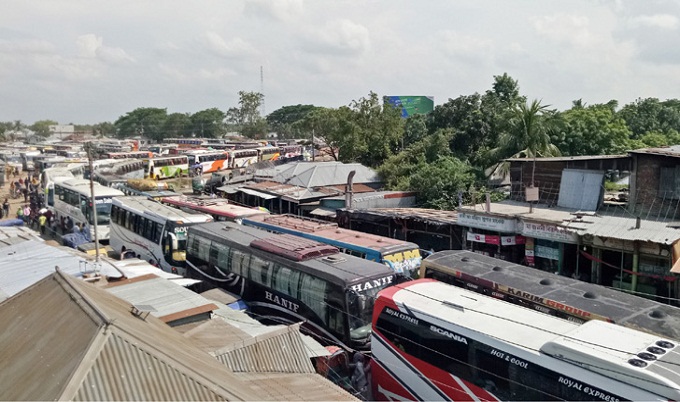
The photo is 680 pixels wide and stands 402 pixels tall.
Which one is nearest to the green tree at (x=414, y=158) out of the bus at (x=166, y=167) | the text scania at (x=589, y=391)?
the text scania at (x=589, y=391)

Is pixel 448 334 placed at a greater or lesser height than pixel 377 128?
lesser

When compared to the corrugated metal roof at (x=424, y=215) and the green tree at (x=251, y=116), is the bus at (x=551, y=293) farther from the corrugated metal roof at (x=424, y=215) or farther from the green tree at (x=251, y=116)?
the green tree at (x=251, y=116)

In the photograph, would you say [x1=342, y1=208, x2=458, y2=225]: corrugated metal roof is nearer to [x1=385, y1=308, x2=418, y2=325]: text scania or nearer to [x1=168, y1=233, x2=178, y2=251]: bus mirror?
[x1=168, y1=233, x2=178, y2=251]: bus mirror

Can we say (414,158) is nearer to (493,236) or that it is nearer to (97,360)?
(493,236)

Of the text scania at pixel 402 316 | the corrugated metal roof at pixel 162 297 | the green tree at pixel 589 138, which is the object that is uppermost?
the green tree at pixel 589 138

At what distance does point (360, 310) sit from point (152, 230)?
1093cm

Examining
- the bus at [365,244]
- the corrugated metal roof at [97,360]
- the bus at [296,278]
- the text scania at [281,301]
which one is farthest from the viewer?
the bus at [365,244]

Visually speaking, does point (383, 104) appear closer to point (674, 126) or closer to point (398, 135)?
point (398, 135)

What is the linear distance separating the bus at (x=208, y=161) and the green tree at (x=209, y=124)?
201 ft

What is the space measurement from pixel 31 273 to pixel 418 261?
32.2 ft

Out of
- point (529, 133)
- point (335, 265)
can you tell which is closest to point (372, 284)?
point (335, 265)

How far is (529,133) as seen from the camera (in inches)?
974

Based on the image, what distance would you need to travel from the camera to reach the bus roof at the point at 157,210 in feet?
60.2

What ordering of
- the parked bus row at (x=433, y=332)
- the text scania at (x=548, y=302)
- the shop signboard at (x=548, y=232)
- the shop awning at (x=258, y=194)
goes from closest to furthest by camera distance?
1. the parked bus row at (x=433, y=332)
2. the text scania at (x=548, y=302)
3. the shop signboard at (x=548, y=232)
4. the shop awning at (x=258, y=194)
